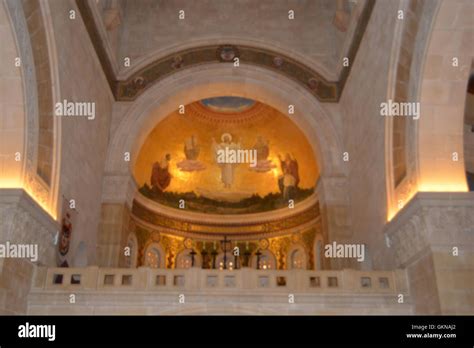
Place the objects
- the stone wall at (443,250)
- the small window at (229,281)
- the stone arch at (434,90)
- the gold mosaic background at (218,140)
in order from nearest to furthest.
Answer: the stone wall at (443,250)
the stone arch at (434,90)
the small window at (229,281)
the gold mosaic background at (218,140)

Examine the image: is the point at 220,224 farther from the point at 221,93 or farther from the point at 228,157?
the point at 221,93

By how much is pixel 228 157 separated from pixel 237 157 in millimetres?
349

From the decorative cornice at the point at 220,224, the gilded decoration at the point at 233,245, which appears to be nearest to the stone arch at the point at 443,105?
the decorative cornice at the point at 220,224

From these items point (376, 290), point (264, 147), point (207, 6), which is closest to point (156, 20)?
point (207, 6)

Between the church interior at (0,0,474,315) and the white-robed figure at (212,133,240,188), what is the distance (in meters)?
0.06

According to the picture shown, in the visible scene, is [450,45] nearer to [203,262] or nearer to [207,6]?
[207,6]

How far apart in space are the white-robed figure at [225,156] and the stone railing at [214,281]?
10.8 metres

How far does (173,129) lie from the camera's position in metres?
19.7

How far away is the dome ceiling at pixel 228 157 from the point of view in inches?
760

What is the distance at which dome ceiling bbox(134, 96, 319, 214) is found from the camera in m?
19.3
